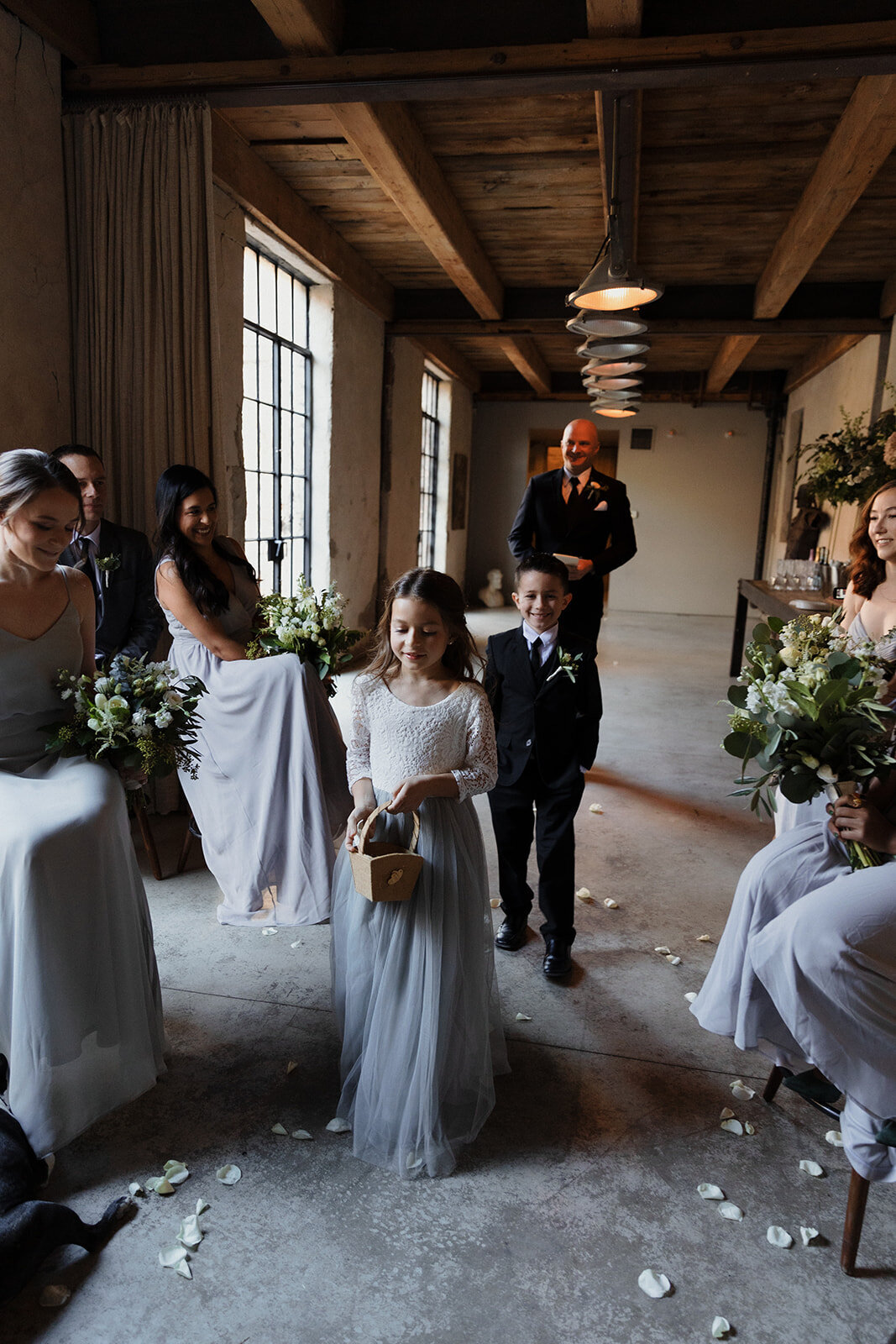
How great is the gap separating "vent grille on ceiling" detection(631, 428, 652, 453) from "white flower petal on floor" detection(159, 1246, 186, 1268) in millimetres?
13215

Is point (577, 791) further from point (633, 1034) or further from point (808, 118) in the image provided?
point (808, 118)

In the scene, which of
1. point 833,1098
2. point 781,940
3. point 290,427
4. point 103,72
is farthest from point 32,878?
point 290,427

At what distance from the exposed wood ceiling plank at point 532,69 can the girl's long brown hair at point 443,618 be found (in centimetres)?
261

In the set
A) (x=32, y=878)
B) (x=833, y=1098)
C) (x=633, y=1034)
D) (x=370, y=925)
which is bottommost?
(x=633, y=1034)

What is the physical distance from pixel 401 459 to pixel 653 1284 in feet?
28.0

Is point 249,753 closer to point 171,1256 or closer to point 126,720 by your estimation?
point 126,720

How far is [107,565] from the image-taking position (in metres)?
3.64

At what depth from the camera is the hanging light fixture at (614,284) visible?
12.4ft

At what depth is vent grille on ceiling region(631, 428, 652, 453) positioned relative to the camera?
44.5 feet

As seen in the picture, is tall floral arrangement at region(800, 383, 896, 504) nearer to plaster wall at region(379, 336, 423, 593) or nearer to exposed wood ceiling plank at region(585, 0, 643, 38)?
exposed wood ceiling plank at region(585, 0, 643, 38)

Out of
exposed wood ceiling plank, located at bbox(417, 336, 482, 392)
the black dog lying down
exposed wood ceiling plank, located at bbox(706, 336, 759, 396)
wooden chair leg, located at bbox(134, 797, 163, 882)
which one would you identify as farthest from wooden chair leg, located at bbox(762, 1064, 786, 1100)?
exposed wood ceiling plank, located at bbox(417, 336, 482, 392)

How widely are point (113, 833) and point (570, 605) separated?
282 cm

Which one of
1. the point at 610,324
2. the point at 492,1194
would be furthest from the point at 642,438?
the point at 492,1194

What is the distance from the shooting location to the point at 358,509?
8281 mm
